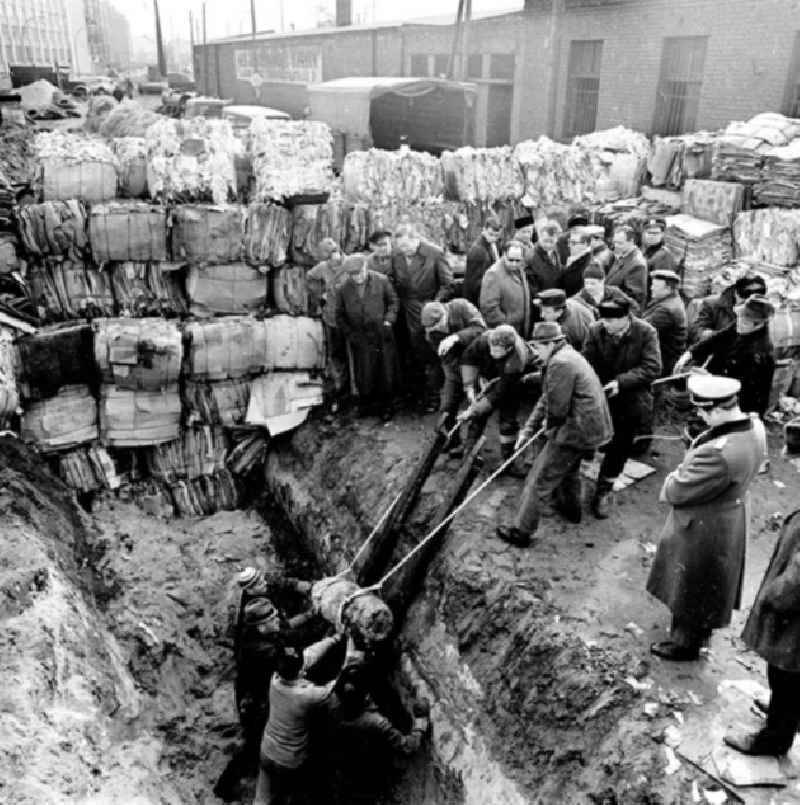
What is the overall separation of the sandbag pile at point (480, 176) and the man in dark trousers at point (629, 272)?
2.54 m

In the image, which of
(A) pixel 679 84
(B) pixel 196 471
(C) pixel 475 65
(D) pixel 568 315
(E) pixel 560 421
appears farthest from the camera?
(C) pixel 475 65

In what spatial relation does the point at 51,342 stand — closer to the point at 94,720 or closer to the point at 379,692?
the point at 94,720

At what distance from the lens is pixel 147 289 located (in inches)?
335

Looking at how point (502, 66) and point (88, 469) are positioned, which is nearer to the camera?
point (88, 469)

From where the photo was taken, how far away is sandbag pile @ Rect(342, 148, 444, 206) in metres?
8.88

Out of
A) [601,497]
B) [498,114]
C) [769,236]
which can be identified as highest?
[498,114]

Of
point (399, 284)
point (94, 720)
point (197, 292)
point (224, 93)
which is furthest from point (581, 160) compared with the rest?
point (224, 93)

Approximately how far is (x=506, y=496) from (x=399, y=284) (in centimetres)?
274

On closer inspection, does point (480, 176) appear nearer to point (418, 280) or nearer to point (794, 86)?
point (418, 280)

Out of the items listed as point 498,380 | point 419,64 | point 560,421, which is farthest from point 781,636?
point 419,64

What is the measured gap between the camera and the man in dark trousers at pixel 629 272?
7121mm

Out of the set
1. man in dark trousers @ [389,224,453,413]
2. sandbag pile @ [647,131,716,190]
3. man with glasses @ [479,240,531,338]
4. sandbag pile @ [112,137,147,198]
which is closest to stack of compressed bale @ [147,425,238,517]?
man in dark trousers @ [389,224,453,413]

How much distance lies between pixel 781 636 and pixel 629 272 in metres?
4.53

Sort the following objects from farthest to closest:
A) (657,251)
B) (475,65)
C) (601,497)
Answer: (475,65), (657,251), (601,497)
